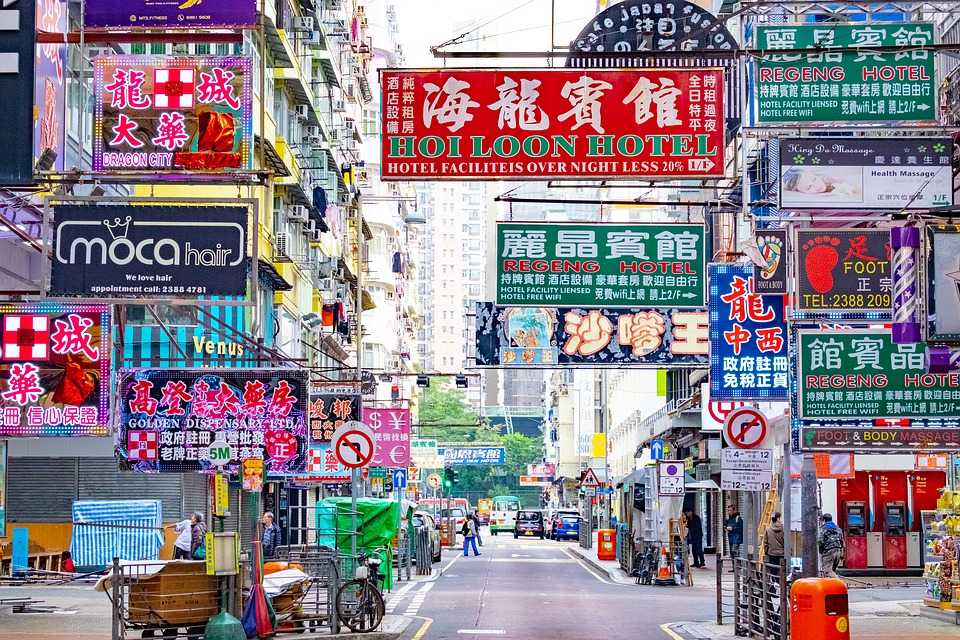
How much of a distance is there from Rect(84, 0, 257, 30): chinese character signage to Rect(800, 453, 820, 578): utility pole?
14850mm

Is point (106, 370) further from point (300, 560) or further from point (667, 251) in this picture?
point (667, 251)

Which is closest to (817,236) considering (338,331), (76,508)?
(76,508)

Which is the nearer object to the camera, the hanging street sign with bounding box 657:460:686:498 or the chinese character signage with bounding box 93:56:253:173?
the chinese character signage with bounding box 93:56:253:173

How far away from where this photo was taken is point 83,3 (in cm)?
1744

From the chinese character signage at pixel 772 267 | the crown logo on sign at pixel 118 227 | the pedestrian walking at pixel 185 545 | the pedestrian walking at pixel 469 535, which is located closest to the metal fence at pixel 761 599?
the chinese character signage at pixel 772 267

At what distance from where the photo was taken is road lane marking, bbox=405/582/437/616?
27406 mm

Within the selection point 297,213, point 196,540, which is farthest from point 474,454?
point 196,540

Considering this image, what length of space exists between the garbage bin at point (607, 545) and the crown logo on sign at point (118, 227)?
125ft

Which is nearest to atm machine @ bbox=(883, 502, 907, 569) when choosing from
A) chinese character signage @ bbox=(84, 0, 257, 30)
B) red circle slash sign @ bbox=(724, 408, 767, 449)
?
red circle slash sign @ bbox=(724, 408, 767, 449)

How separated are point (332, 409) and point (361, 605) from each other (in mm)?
17197

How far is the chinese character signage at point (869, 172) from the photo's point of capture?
18188 millimetres

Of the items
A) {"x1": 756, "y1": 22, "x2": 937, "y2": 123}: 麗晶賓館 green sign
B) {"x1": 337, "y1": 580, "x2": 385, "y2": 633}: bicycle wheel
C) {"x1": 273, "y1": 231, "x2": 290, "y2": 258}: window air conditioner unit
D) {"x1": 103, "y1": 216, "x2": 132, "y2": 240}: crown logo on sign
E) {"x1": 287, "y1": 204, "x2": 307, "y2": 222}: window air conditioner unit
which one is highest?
{"x1": 287, "y1": 204, "x2": 307, "y2": 222}: window air conditioner unit

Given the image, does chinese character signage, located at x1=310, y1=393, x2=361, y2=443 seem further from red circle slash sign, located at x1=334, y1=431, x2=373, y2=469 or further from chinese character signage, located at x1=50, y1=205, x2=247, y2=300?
chinese character signage, located at x1=50, y1=205, x2=247, y2=300

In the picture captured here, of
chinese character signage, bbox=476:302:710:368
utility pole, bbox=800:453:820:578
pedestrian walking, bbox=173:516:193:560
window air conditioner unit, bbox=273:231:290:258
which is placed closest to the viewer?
utility pole, bbox=800:453:820:578
